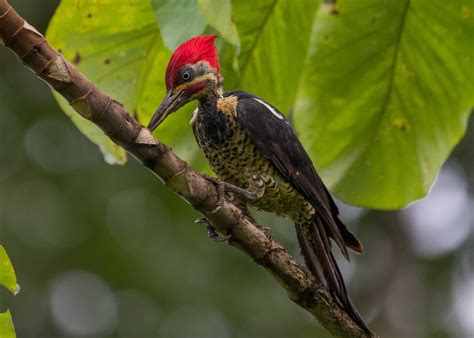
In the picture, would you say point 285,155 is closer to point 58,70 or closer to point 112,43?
point 112,43

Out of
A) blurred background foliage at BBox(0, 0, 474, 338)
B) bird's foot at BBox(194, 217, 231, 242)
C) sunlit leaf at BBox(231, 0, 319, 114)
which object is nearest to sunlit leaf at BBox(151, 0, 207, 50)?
bird's foot at BBox(194, 217, 231, 242)

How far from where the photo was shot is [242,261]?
8.67 meters

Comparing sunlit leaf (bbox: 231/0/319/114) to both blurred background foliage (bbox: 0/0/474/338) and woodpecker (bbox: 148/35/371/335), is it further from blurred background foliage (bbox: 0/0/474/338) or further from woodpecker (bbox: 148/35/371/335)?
blurred background foliage (bbox: 0/0/474/338)

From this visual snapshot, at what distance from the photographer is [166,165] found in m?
2.49

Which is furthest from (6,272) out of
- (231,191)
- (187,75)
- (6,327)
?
(187,75)

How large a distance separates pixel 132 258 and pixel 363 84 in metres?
5.05

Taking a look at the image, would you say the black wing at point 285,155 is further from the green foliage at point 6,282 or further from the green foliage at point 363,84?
the green foliage at point 6,282

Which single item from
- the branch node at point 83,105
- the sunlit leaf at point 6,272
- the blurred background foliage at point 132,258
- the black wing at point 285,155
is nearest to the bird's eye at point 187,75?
the black wing at point 285,155

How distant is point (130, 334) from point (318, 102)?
562cm

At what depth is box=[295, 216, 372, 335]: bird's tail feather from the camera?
125 inches

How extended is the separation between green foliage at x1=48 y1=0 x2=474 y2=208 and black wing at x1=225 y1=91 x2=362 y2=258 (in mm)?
56

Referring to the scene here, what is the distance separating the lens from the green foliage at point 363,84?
339 centimetres

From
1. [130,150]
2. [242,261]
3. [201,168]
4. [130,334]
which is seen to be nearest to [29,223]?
[130,334]

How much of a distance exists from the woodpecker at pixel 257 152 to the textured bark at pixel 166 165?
0.35 m
